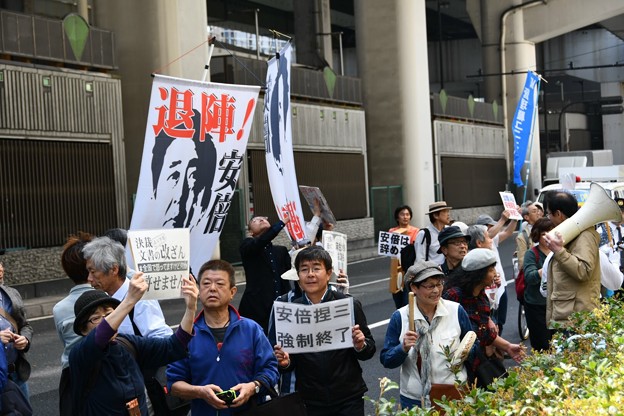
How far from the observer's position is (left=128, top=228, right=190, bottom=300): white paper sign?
255 inches

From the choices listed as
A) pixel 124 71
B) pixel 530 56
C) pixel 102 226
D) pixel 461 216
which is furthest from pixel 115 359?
pixel 530 56

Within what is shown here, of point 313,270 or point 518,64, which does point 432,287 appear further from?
point 518,64

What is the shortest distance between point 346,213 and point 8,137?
17185 mm

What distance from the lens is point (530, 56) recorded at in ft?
178

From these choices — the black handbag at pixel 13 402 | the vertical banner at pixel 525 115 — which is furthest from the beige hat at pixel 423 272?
the vertical banner at pixel 525 115

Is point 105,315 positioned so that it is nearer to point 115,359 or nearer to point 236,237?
point 115,359

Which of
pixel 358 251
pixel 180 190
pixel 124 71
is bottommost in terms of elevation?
pixel 358 251

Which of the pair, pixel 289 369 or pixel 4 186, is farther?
pixel 4 186

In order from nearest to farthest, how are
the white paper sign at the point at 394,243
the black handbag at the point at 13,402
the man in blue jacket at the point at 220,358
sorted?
the man in blue jacket at the point at 220,358, the black handbag at the point at 13,402, the white paper sign at the point at 394,243

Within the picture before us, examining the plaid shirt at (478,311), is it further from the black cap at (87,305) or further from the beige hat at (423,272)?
the black cap at (87,305)

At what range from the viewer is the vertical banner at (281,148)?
43.2ft

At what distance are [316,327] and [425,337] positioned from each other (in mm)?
655

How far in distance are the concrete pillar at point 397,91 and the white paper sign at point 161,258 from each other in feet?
111

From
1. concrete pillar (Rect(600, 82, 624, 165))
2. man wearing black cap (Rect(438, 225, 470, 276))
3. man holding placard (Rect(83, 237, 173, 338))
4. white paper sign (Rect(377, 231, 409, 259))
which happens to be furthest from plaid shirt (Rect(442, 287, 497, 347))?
concrete pillar (Rect(600, 82, 624, 165))
